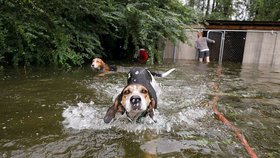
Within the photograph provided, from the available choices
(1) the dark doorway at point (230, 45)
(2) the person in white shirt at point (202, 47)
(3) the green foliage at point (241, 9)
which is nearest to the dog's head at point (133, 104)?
(2) the person in white shirt at point (202, 47)

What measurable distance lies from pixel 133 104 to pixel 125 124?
1.36 feet

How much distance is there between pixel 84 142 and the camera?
3141mm

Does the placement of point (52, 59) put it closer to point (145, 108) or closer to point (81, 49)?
point (81, 49)

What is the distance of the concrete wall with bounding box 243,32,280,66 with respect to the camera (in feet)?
46.1

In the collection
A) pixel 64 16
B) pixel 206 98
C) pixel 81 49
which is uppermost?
pixel 64 16

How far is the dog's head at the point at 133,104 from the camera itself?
3.55 metres

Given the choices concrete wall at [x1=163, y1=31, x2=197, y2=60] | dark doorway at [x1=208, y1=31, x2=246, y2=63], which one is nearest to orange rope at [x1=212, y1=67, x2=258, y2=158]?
concrete wall at [x1=163, y1=31, x2=197, y2=60]

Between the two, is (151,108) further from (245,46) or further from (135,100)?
(245,46)

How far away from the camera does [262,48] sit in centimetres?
1427

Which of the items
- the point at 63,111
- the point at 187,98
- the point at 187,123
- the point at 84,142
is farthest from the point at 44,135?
the point at 187,98

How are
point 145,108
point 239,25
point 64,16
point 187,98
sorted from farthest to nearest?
point 239,25
point 64,16
point 187,98
point 145,108

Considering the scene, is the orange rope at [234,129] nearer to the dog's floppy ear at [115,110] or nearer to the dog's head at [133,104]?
the dog's head at [133,104]

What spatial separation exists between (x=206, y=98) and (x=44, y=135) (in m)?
3.18

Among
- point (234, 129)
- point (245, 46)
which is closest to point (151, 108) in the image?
point (234, 129)
